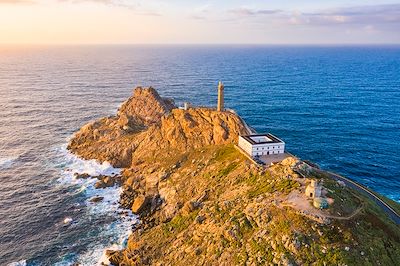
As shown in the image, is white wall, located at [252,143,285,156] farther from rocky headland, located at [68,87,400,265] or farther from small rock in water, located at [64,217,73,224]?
small rock in water, located at [64,217,73,224]

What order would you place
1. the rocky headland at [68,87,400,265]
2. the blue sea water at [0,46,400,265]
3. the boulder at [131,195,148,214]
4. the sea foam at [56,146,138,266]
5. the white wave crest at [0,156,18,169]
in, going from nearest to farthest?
the rocky headland at [68,87,400,265] → the sea foam at [56,146,138,266] → the blue sea water at [0,46,400,265] → the boulder at [131,195,148,214] → the white wave crest at [0,156,18,169]

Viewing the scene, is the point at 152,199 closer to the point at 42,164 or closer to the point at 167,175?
the point at 167,175

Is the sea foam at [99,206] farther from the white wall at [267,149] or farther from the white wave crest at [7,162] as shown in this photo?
the white wall at [267,149]

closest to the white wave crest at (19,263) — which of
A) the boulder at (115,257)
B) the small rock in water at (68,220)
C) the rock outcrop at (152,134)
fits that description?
the small rock in water at (68,220)

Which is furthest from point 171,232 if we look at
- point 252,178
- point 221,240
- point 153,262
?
point 252,178

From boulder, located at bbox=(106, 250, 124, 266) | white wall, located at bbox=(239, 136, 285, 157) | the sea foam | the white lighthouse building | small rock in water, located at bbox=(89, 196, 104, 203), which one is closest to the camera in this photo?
boulder, located at bbox=(106, 250, 124, 266)

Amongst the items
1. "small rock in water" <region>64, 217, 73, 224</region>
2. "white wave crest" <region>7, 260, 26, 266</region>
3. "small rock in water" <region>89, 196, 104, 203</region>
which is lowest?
"white wave crest" <region>7, 260, 26, 266</region>

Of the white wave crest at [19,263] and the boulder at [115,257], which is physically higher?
the boulder at [115,257]

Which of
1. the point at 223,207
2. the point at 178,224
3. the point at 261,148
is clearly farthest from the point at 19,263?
the point at 261,148

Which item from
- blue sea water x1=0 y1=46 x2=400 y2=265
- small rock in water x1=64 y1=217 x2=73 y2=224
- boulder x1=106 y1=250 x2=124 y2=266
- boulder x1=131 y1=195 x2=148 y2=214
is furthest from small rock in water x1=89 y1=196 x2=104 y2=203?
boulder x1=106 y1=250 x2=124 y2=266
